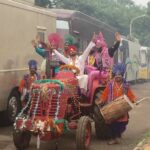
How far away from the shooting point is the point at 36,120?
867 cm

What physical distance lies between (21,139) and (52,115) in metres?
0.78

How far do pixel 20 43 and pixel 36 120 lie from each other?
4183 millimetres

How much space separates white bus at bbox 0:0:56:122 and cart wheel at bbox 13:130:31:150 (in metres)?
2.31

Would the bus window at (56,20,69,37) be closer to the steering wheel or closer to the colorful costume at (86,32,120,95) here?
the colorful costume at (86,32,120,95)

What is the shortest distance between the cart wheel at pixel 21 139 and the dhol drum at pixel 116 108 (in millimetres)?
1592

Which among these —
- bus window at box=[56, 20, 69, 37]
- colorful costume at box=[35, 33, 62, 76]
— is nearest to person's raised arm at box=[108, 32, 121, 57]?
colorful costume at box=[35, 33, 62, 76]

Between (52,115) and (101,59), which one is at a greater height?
(101,59)

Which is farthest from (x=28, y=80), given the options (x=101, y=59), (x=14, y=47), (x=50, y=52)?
(x=101, y=59)

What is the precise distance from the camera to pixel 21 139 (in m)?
9.19

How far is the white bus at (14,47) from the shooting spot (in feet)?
37.9

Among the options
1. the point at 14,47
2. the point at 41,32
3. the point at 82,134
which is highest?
the point at 41,32

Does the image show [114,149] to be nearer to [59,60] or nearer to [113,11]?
[59,60]

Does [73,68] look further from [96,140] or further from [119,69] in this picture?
[96,140]

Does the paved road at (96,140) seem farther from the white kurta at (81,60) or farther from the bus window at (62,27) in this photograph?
the bus window at (62,27)
